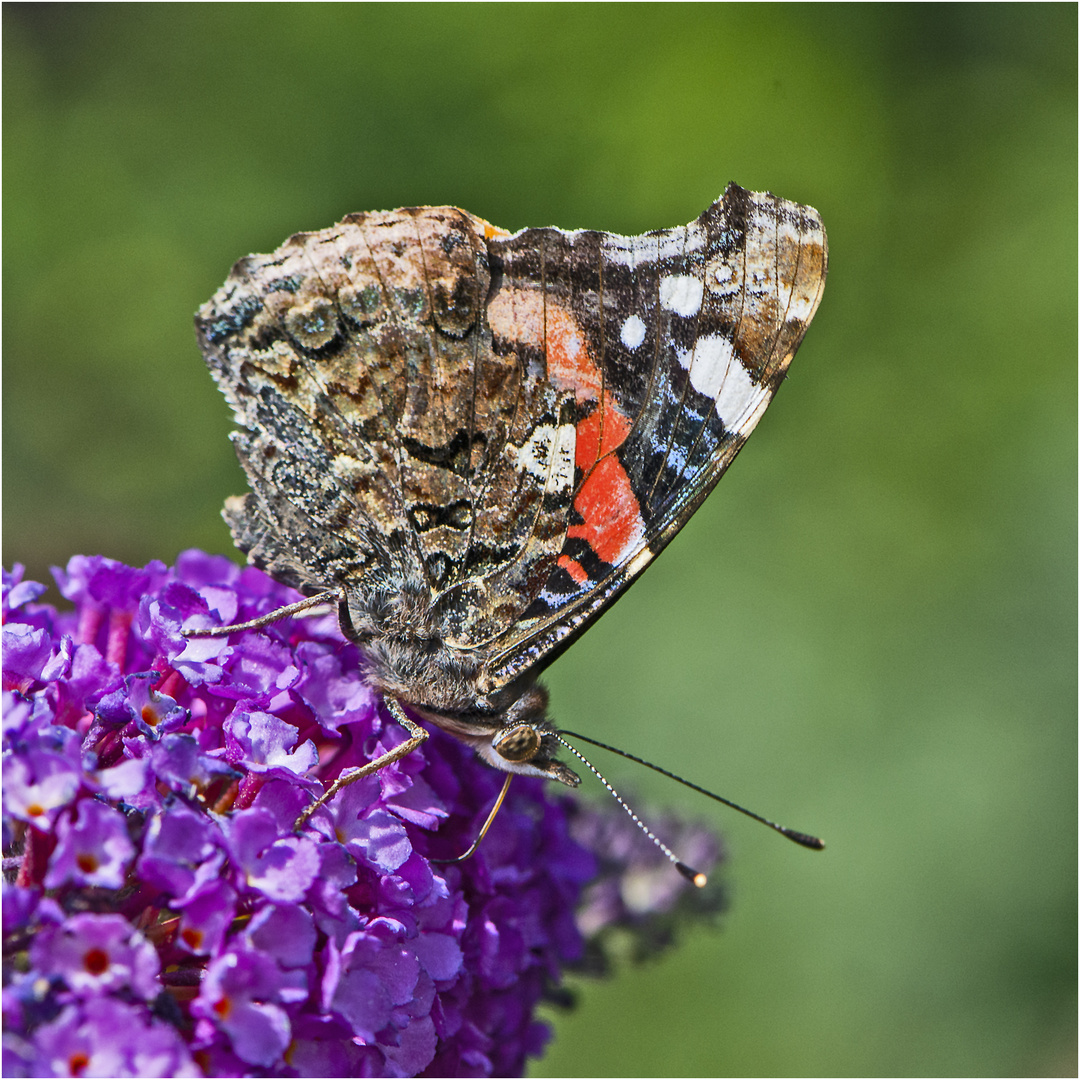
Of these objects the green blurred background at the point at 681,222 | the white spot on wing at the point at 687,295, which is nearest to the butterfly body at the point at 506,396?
the white spot on wing at the point at 687,295

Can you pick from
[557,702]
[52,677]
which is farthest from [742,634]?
[52,677]

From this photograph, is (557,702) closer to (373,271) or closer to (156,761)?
(373,271)

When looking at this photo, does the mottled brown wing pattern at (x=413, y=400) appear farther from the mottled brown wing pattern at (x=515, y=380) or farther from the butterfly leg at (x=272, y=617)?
the butterfly leg at (x=272, y=617)

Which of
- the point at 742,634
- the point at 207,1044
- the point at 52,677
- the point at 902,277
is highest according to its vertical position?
the point at 902,277

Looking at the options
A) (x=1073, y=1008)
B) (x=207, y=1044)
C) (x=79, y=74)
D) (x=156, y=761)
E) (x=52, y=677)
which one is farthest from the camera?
(x=79, y=74)

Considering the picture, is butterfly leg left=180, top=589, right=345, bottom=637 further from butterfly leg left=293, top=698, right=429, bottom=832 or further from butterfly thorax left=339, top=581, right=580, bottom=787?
butterfly leg left=293, top=698, right=429, bottom=832

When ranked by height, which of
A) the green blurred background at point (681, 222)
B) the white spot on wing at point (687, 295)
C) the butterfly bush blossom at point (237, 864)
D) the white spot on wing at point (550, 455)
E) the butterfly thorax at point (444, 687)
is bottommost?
the butterfly bush blossom at point (237, 864)
